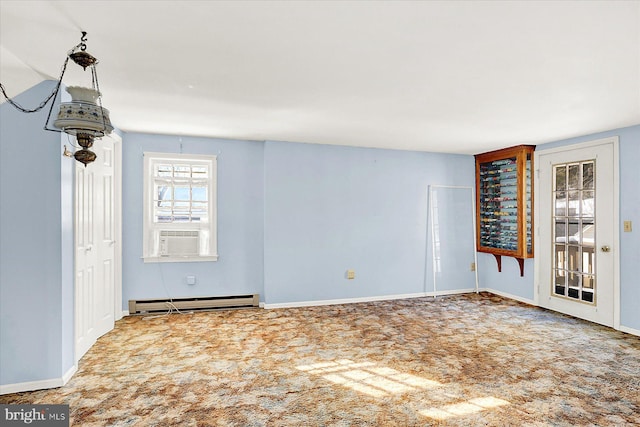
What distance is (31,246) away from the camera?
2.92 metres

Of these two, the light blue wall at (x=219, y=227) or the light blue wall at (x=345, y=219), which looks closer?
the light blue wall at (x=219, y=227)

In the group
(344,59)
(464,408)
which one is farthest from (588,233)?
(344,59)

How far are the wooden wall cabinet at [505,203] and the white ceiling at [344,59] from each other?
1.35 meters

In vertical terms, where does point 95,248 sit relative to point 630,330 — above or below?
above

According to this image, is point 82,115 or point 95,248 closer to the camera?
point 82,115

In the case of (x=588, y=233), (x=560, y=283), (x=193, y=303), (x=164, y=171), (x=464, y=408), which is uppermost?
(x=164, y=171)

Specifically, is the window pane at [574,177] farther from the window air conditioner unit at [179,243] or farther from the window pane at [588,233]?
the window air conditioner unit at [179,243]

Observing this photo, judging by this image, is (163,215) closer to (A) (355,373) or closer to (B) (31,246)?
(B) (31,246)

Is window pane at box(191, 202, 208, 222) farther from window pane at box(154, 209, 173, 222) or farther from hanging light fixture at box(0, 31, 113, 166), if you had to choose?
hanging light fixture at box(0, 31, 113, 166)

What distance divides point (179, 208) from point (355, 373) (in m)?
3.30

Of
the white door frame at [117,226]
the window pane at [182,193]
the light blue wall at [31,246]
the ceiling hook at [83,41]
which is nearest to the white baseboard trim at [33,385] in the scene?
the light blue wall at [31,246]

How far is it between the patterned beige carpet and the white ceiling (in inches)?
94.4

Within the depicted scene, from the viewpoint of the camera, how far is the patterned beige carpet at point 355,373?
8.37 ft

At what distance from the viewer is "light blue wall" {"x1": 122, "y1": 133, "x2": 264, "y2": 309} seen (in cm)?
492
